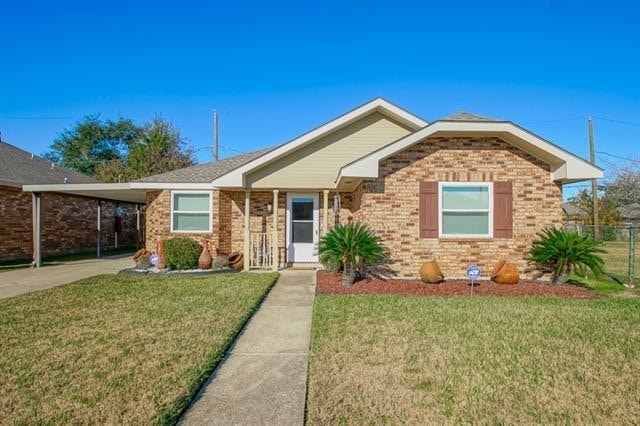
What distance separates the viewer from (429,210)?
915 centimetres

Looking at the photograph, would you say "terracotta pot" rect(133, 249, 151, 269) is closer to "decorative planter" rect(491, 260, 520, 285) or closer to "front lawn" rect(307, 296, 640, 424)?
"front lawn" rect(307, 296, 640, 424)

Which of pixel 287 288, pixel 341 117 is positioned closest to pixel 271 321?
pixel 287 288

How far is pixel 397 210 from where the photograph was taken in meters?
9.23

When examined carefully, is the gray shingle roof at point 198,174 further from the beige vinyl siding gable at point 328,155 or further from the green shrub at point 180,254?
the green shrub at point 180,254

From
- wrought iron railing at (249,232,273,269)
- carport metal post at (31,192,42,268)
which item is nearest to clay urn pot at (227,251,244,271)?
wrought iron railing at (249,232,273,269)

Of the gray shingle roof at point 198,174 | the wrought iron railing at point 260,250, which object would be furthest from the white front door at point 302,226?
the gray shingle roof at point 198,174

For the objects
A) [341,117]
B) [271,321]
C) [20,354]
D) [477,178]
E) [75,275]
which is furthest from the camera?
[341,117]

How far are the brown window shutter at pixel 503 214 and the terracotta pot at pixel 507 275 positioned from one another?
0.87m

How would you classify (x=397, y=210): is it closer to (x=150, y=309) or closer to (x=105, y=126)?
(x=150, y=309)

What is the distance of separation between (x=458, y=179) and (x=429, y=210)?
3.43ft

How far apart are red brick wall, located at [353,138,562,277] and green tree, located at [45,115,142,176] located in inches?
1376

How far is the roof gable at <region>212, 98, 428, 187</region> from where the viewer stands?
1080 cm

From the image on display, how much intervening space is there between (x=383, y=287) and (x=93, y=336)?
5.46m

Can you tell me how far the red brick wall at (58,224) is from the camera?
1336cm
